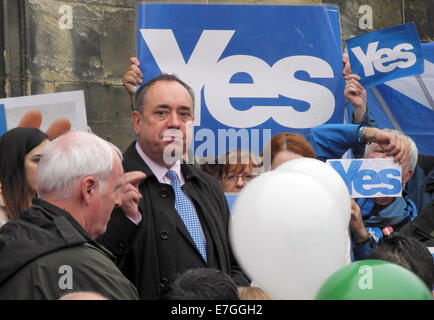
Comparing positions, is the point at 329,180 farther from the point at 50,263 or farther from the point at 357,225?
the point at 357,225

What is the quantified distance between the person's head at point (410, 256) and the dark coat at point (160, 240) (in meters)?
0.64

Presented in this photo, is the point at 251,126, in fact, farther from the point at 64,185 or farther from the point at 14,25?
the point at 14,25

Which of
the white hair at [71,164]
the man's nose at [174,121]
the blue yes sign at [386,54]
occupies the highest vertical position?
the blue yes sign at [386,54]

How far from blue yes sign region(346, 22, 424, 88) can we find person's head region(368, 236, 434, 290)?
1769 mm

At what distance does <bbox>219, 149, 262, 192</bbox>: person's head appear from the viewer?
4207 millimetres

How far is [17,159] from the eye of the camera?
3.41 m

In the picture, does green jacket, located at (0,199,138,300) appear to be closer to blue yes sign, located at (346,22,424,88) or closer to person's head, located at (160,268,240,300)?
person's head, located at (160,268,240,300)

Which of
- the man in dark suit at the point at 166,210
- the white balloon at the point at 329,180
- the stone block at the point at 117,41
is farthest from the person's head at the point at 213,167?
the stone block at the point at 117,41

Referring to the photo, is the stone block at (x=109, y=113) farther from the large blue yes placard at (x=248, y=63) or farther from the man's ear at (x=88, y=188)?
the man's ear at (x=88, y=188)

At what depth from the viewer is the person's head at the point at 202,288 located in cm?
219

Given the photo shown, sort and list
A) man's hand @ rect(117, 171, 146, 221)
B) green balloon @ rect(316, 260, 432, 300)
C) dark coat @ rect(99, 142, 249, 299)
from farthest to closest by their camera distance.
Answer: dark coat @ rect(99, 142, 249, 299) → man's hand @ rect(117, 171, 146, 221) → green balloon @ rect(316, 260, 432, 300)

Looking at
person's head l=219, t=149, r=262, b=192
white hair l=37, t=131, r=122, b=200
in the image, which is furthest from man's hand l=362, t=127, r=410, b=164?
white hair l=37, t=131, r=122, b=200

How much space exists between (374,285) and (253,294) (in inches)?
25.6
